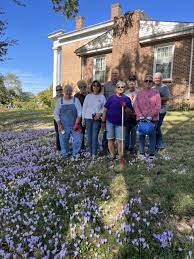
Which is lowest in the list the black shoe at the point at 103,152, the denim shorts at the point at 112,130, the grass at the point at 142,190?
the grass at the point at 142,190

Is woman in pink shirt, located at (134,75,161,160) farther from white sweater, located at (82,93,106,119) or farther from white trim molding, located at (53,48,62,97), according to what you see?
white trim molding, located at (53,48,62,97)

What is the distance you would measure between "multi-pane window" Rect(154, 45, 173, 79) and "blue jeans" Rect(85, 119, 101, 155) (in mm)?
14675

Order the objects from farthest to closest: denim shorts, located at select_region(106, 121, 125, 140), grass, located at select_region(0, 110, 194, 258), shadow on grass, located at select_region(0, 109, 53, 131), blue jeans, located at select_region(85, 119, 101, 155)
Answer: shadow on grass, located at select_region(0, 109, 53, 131), blue jeans, located at select_region(85, 119, 101, 155), denim shorts, located at select_region(106, 121, 125, 140), grass, located at select_region(0, 110, 194, 258)

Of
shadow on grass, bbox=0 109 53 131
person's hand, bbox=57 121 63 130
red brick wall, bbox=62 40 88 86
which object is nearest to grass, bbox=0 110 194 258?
person's hand, bbox=57 121 63 130

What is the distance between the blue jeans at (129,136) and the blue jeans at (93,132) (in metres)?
0.72

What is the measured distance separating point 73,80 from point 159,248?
29.6 metres

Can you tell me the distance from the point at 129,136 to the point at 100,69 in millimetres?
19689

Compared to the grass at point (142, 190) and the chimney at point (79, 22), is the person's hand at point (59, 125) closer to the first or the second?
the grass at point (142, 190)

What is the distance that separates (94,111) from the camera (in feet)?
24.6

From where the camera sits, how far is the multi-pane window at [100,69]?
26.7 meters

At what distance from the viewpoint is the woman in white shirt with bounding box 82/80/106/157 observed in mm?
7457

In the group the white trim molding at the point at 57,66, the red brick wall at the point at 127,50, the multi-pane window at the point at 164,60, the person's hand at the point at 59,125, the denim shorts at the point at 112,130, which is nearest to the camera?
the denim shorts at the point at 112,130

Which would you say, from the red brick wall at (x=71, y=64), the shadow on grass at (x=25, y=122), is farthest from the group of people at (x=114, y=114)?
the red brick wall at (x=71, y=64)

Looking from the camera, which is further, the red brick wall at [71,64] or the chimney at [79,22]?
the chimney at [79,22]
